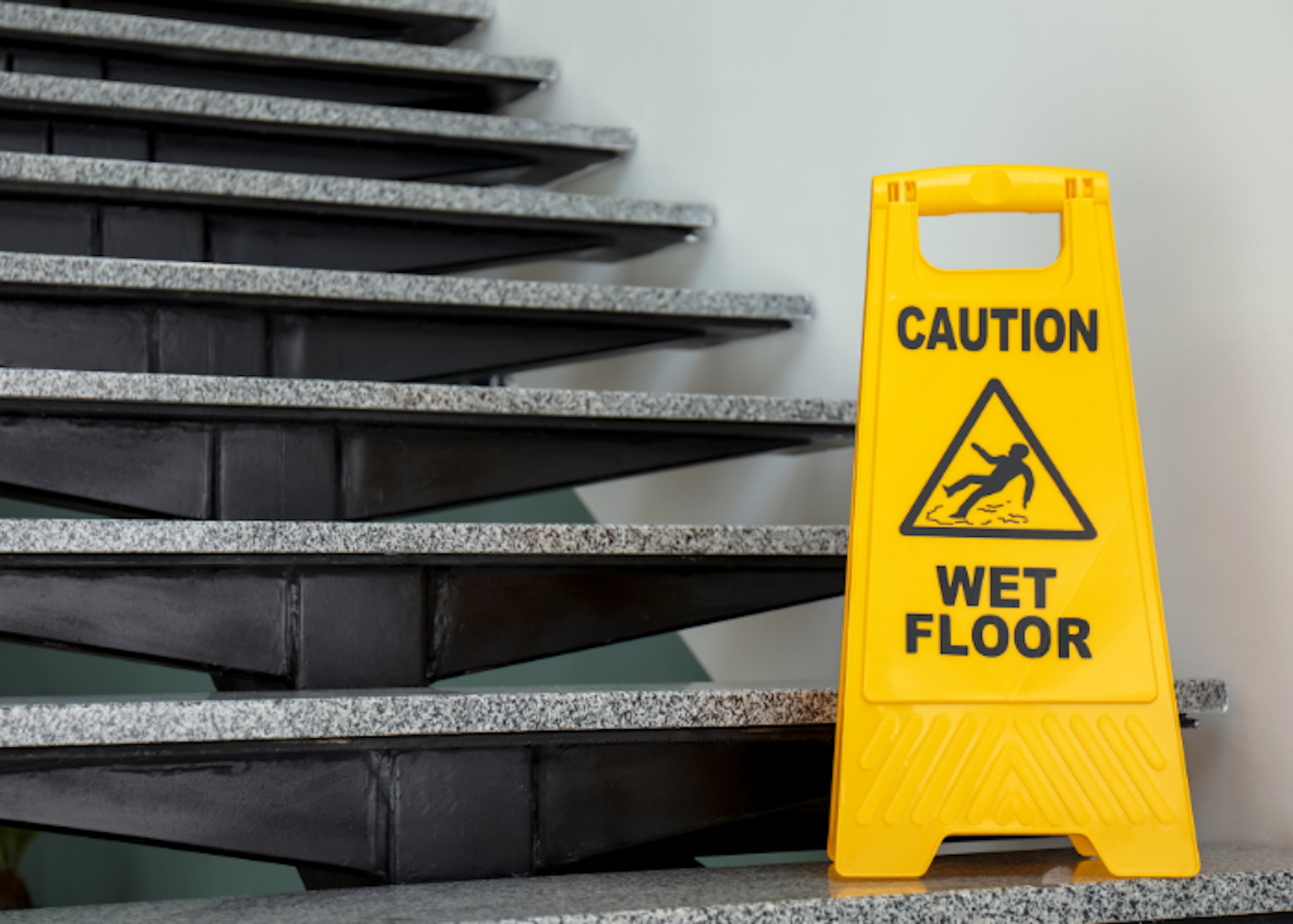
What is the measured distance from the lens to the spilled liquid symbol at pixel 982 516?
903 mm

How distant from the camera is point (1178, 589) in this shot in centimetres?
115

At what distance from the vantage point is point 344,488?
1312mm

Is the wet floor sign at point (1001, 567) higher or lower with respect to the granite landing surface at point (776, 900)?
higher

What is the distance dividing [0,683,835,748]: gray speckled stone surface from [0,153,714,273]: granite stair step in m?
0.85

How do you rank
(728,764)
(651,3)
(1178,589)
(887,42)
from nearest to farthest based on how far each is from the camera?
(728,764) < (1178,589) < (887,42) < (651,3)

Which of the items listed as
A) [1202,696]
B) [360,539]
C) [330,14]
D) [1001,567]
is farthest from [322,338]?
[330,14]

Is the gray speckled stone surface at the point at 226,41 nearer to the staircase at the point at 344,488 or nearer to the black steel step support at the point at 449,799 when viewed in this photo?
the staircase at the point at 344,488

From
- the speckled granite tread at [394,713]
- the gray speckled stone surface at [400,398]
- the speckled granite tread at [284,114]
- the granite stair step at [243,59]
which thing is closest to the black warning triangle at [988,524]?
the speckled granite tread at [394,713]

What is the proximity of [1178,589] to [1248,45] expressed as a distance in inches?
19.8

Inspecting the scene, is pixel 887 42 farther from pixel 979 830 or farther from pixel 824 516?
pixel 979 830

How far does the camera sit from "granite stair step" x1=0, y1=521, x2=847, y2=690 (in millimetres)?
1056

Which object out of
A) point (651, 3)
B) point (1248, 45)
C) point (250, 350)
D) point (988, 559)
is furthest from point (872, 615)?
point (651, 3)

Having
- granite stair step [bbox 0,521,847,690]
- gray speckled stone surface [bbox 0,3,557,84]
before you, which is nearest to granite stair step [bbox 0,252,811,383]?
granite stair step [bbox 0,521,847,690]

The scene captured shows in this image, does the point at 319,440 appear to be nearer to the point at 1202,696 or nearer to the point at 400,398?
the point at 400,398
